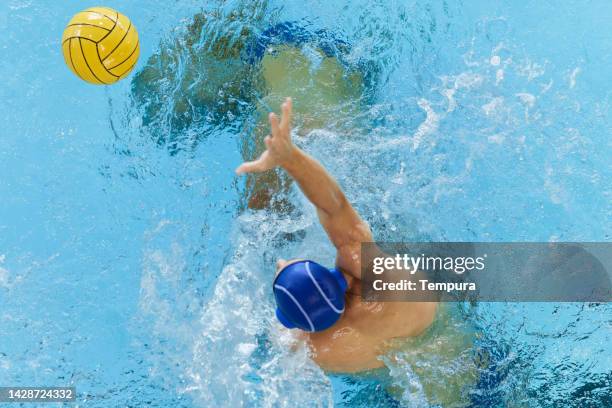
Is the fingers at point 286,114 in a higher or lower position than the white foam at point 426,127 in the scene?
lower

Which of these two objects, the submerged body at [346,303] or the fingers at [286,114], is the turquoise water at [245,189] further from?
the fingers at [286,114]

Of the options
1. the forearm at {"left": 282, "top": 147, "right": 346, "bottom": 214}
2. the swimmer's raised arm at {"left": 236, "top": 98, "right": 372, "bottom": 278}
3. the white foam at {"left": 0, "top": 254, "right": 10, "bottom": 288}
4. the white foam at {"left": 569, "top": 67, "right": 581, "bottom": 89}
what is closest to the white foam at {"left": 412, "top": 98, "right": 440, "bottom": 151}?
the white foam at {"left": 569, "top": 67, "right": 581, "bottom": 89}

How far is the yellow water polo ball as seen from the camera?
3.39m

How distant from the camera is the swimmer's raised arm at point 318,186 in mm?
2320

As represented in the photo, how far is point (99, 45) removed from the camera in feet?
11.2

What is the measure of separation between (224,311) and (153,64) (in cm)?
179

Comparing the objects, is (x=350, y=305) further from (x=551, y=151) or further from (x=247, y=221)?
(x=551, y=151)

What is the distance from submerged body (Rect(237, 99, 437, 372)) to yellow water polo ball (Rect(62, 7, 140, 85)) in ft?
4.32

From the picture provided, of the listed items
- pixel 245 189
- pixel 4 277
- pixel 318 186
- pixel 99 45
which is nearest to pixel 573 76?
pixel 245 189

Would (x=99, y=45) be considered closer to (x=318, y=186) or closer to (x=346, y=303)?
(x=318, y=186)

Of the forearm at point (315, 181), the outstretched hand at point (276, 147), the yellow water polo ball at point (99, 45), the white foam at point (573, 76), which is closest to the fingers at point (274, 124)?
the outstretched hand at point (276, 147)

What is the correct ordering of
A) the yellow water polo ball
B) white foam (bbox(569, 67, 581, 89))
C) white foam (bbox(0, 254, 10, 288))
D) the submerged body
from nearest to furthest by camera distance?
1. the submerged body
2. the yellow water polo ball
3. white foam (bbox(0, 254, 10, 288))
4. white foam (bbox(569, 67, 581, 89))

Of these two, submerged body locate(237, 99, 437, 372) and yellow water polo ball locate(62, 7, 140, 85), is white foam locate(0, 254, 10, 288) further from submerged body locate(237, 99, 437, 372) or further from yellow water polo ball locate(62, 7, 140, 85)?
submerged body locate(237, 99, 437, 372)

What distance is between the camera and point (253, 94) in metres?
4.00
